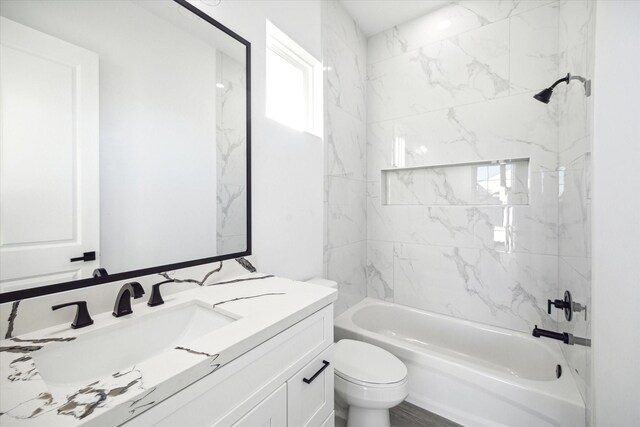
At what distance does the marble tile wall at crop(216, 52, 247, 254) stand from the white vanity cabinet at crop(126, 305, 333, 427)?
0.61 metres

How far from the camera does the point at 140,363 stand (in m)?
0.58

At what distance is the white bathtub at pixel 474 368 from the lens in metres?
1.37

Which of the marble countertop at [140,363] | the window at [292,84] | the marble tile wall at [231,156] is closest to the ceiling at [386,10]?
the window at [292,84]

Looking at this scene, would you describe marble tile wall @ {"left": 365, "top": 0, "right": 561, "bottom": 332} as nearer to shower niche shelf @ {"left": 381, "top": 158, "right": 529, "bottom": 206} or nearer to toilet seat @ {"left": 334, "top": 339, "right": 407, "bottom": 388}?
shower niche shelf @ {"left": 381, "top": 158, "right": 529, "bottom": 206}

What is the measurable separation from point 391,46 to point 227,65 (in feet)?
5.83

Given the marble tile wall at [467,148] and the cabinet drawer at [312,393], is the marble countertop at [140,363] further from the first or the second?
the marble tile wall at [467,148]

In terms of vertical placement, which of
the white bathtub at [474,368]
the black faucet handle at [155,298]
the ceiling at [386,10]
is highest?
the ceiling at [386,10]

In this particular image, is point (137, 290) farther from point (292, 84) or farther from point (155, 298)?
point (292, 84)

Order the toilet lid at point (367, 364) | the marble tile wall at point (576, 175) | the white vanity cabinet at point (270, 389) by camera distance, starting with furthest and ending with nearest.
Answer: the toilet lid at point (367, 364) → the marble tile wall at point (576, 175) → the white vanity cabinet at point (270, 389)

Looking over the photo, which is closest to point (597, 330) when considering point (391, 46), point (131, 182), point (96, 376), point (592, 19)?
point (592, 19)

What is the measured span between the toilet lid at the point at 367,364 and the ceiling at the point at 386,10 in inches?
102

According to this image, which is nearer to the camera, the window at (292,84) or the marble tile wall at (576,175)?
the marble tile wall at (576,175)

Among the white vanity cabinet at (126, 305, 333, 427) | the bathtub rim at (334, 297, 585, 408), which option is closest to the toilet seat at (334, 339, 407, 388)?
the bathtub rim at (334, 297, 585, 408)

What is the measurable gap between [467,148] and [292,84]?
4.69 ft
